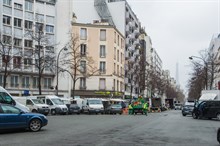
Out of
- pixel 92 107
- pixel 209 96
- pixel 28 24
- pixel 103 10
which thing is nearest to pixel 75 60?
pixel 28 24

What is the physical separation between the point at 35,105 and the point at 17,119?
2612 cm

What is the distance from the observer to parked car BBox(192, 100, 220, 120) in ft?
111

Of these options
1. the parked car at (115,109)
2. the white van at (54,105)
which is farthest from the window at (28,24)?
the parked car at (115,109)

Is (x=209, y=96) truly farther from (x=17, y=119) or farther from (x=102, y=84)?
(x=102, y=84)

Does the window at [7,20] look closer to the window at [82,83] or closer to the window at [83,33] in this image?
A: the window at [83,33]

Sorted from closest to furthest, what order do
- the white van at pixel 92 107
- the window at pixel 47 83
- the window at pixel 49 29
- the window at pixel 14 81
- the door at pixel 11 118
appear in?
the door at pixel 11 118
the white van at pixel 92 107
the window at pixel 14 81
the window at pixel 49 29
the window at pixel 47 83

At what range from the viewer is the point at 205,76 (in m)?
67.9

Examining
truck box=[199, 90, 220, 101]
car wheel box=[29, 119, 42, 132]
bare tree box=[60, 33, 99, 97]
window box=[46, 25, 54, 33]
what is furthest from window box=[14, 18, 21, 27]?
car wheel box=[29, 119, 42, 132]

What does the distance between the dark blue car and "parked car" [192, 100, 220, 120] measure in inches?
755

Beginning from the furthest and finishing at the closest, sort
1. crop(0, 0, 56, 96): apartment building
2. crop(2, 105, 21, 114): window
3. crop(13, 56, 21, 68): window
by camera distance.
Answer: crop(0, 0, 56, 96): apartment building, crop(13, 56, 21, 68): window, crop(2, 105, 21, 114): window

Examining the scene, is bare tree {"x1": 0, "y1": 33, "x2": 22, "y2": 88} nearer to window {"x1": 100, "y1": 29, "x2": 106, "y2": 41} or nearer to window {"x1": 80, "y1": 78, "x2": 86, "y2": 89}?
window {"x1": 80, "y1": 78, "x2": 86, "y2": 89}

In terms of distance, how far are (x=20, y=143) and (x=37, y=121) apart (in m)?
5.10

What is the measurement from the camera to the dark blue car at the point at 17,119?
17.3 metres

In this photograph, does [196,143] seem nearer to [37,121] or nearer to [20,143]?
[20,143]
